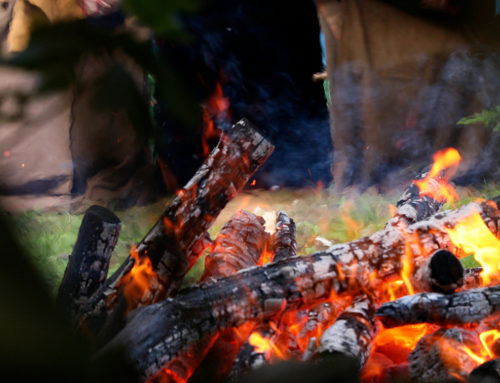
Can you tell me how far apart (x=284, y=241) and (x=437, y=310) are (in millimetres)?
1305

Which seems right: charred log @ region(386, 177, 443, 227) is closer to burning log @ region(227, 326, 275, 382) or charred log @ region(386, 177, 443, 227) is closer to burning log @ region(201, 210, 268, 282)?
burning log @ region(201, 210, 268, 282)

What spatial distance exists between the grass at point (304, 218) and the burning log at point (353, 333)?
4.12ft

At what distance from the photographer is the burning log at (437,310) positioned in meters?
1.78

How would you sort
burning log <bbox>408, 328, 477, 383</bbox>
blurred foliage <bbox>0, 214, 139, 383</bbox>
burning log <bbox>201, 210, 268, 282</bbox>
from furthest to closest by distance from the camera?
burning log <bbox>201, 210, 268, 282</bbox> → burning log <bbox>408, 328, 477, 383</bbox> → blurred foliage <bbox>0, 214, 139, 383</bbox>

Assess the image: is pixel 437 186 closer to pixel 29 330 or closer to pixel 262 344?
pixel 262 344

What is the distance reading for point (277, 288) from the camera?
6.65 ft

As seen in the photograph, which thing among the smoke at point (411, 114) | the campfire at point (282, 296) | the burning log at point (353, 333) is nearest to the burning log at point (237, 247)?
the campfire at point (282, 296)

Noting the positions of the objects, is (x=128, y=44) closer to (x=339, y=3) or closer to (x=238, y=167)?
(x=238, y=167)

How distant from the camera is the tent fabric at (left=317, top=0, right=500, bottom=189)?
17.2 feet

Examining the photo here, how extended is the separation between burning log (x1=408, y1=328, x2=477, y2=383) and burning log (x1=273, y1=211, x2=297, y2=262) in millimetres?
1148

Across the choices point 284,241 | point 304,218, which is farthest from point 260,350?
point 304,218

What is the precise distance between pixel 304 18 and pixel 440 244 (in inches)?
180

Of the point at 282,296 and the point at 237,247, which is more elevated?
the point at 237,247

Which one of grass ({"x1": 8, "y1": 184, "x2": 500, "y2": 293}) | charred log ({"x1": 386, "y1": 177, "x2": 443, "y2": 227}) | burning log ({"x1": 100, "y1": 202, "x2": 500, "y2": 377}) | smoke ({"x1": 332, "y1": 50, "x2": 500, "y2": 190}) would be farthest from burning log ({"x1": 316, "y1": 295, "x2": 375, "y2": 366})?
smoke ({"x1": 332, "y1": 50, "x2": 500, "y2": 190})
